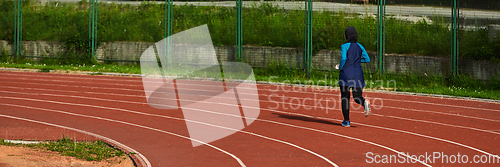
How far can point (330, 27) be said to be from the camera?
18.0 meters

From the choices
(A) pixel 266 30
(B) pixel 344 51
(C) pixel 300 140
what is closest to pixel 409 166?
(C) pixel 300 140

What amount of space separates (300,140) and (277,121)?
1695 millimetres

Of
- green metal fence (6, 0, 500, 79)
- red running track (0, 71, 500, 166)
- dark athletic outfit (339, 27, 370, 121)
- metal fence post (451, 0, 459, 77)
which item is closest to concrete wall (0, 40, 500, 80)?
green metal fence (6, 0, 500, 79)

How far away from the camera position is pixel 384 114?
32.0ft

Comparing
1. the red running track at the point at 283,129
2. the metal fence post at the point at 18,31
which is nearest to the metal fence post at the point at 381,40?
the red running track at the point at 283,129

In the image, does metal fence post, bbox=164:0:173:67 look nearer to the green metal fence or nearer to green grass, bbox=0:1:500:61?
the green metal fence

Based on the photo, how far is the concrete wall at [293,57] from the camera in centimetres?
1394

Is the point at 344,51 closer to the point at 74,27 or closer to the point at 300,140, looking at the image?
the point at 300,140

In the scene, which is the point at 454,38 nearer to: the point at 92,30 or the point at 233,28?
the point at 233,28

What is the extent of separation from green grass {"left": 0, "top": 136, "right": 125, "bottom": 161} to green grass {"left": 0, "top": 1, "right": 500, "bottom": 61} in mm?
11081

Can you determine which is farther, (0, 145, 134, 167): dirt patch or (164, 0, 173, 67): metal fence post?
(164, 0, 173, 67): metal fence post

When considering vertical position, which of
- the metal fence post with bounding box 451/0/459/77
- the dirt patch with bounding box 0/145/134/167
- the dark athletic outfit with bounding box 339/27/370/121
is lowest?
the dirt patch with bounding box 0/145/134/167

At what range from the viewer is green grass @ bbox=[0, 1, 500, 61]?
1569 centimetres

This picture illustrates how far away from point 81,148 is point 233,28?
13613mm
